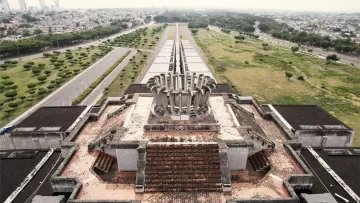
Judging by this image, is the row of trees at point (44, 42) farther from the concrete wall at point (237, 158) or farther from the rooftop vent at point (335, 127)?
the rooftop vent at point (335, 127)

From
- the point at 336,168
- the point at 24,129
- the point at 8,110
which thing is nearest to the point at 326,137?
the point at 336,168

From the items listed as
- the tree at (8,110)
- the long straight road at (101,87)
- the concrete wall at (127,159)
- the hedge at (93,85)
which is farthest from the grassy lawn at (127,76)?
the concrete wall at (127,159)

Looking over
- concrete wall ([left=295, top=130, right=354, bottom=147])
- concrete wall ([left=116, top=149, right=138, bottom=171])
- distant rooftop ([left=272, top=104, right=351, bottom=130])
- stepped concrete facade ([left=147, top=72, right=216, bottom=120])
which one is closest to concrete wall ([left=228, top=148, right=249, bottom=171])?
stepped concrete facade ([left=147, top=72, right=216, bottom=120])

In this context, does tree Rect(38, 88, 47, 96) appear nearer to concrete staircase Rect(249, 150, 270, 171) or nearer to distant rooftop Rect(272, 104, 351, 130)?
concrete staircase Rect(249, 150, 270, 171)

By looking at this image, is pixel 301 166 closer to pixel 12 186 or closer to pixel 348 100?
pixel 12 186

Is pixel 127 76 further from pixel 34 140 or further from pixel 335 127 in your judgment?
pixel 335 127

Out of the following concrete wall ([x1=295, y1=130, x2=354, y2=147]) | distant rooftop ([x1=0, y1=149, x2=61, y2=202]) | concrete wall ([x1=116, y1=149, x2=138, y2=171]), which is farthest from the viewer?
concrete wall ([x1=295, y1=130, x2=354, y2=147])
